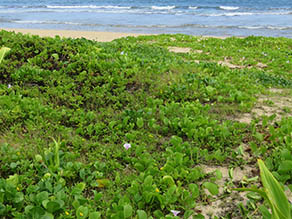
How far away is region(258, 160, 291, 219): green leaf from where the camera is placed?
193cm

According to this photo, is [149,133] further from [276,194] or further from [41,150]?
[276,194]

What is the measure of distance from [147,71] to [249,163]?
2.75 meters

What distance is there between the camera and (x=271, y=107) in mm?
4910

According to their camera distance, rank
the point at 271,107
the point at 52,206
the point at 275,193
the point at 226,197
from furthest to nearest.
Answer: the point at 271,107, the point at 226,197, the point at 52,206, the point at 275,193

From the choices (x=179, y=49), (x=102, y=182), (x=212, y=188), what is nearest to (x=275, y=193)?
(x=212, y=188)

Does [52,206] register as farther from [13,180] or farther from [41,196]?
[13,180]

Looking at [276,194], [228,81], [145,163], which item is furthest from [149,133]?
[228,81]

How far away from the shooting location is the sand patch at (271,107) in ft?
14.9

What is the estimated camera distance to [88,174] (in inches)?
123

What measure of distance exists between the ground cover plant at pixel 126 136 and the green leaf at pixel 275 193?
404 mm

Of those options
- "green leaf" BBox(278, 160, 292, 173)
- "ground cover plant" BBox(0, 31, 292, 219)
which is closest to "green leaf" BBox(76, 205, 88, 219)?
"ground cover plant" BBox(0, 31, 292, 219)

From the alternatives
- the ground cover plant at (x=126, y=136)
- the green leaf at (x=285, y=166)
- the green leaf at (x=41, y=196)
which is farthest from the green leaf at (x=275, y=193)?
the green leaf at (x=41, y=196)

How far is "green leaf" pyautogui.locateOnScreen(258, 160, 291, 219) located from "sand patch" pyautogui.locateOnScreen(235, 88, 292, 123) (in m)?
2.48

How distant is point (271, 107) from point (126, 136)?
253 cm
